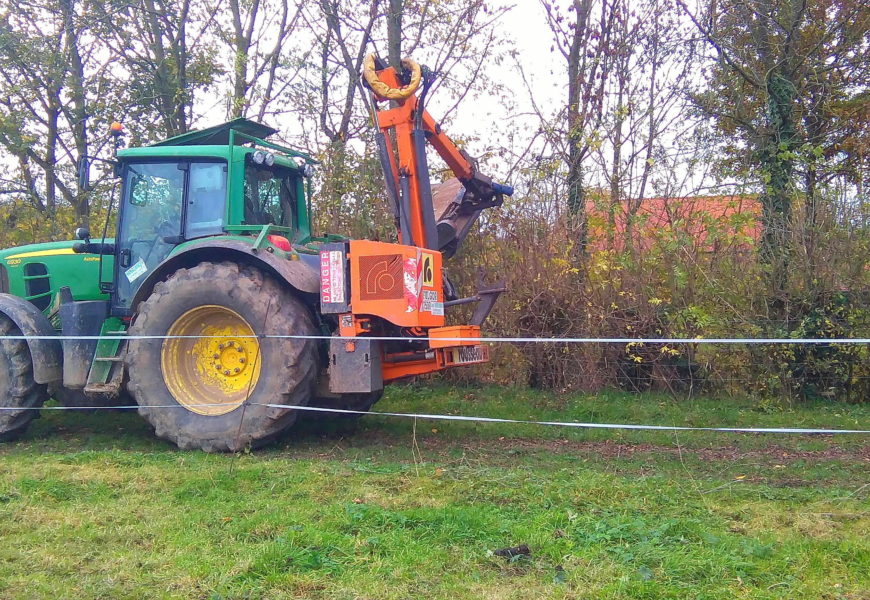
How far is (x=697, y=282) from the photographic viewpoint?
855 cm

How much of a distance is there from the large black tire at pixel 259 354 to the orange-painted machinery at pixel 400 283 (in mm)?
314

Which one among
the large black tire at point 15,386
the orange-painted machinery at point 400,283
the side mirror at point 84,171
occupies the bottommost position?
the large black tire at point 15,386

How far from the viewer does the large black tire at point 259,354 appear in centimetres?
596

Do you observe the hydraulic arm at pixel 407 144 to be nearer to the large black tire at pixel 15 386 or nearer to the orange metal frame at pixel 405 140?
the orange metal frame at pixel 405 140

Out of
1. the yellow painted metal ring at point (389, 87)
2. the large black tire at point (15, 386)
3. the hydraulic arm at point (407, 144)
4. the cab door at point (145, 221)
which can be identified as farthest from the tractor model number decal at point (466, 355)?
the large black tire at point (15, 386)

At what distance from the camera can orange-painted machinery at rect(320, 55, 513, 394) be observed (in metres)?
5.84

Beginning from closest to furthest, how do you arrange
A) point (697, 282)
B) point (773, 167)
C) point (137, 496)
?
point (137, 496)
point (697, 282)
point (773, 167)

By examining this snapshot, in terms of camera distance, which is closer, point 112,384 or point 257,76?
point 112,384

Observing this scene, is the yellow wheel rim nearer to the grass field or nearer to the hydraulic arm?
the grass field

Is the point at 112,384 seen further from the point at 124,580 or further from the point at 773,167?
the point at 773,167

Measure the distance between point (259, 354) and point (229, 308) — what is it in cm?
46

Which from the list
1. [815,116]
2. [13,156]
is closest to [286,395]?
[815,116]

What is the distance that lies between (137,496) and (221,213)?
9.13ft

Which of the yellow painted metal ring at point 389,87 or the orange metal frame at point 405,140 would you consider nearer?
the yellow painted metal ring at point 389,87
